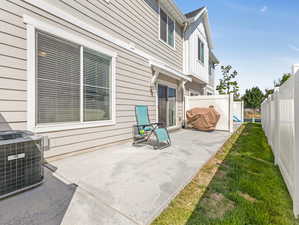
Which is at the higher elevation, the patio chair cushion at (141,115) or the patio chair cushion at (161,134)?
the patio chair cushion at (141,115)

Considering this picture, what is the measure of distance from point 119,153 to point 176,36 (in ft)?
20.1

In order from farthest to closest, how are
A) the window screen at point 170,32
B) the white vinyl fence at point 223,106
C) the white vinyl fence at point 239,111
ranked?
the white vinyl fence at point 239,111 < the white vinyl fence at point 223,106 < the window screen at point 170,32

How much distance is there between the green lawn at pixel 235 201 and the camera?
4.92 feet

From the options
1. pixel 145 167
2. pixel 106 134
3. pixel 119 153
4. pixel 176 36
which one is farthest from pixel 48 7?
pixel 176 36

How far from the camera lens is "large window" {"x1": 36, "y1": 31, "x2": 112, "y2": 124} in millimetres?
2686

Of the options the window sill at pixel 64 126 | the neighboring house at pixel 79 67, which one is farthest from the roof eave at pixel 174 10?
the window sill at pixel 64 126

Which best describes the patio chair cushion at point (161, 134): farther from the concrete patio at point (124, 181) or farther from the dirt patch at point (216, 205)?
the dirt patch at point (216, 205)

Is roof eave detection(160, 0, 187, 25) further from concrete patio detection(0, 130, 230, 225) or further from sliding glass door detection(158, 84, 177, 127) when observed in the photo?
concrete patio detection(0, 130, 230, 225)

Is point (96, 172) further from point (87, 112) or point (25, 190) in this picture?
point (87, 112)

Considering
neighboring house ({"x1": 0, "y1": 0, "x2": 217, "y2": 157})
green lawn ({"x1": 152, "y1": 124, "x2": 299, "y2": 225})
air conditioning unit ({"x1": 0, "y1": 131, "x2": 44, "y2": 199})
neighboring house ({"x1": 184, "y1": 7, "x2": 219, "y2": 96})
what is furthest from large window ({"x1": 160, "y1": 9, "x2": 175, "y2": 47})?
air conditioning unit ({"x1": 0, "y1": 131, "x2": 44, "y2": 199})

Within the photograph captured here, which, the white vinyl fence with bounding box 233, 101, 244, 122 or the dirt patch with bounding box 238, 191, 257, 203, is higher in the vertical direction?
the white vinyl fence with bounding box 233, 101, 244, 122

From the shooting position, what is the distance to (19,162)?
1748mm

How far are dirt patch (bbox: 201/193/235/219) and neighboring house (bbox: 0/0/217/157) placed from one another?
2598 mm

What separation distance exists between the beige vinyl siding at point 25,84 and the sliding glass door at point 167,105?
4.89 ft
